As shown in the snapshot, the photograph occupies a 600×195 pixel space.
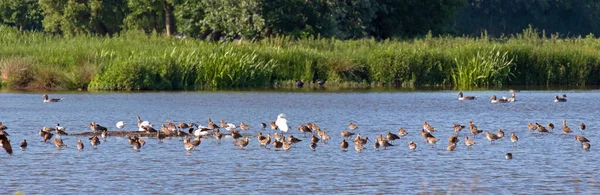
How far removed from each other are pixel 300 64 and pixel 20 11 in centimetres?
3424

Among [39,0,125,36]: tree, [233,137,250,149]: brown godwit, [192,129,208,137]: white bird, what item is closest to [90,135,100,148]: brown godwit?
[192,129,208,137]: white bird

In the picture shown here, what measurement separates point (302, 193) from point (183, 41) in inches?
1177

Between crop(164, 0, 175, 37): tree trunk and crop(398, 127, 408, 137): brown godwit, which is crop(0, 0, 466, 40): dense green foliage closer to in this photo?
crop(164, 0, 175, 37): tree trunk

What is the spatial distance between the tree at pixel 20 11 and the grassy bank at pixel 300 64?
27.6 metres

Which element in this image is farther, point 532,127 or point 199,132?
point 532,127

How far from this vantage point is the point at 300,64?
41.8 metres

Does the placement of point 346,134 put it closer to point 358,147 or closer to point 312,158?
point 358,147

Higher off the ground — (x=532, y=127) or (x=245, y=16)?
(x=245, y=16)

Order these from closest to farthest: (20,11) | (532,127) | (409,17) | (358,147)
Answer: (358,147)
(532,127)
(409,17)
(20,11)

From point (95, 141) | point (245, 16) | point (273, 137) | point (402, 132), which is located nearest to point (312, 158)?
point (273, 137)

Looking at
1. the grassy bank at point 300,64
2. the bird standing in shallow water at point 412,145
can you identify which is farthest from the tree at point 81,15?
the bird standing in shallow water at point 412,145

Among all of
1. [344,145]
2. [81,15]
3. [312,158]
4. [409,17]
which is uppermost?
[81,15]

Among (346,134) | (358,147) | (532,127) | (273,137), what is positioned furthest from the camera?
(532,127)

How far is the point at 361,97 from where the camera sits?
34875 millimetres
